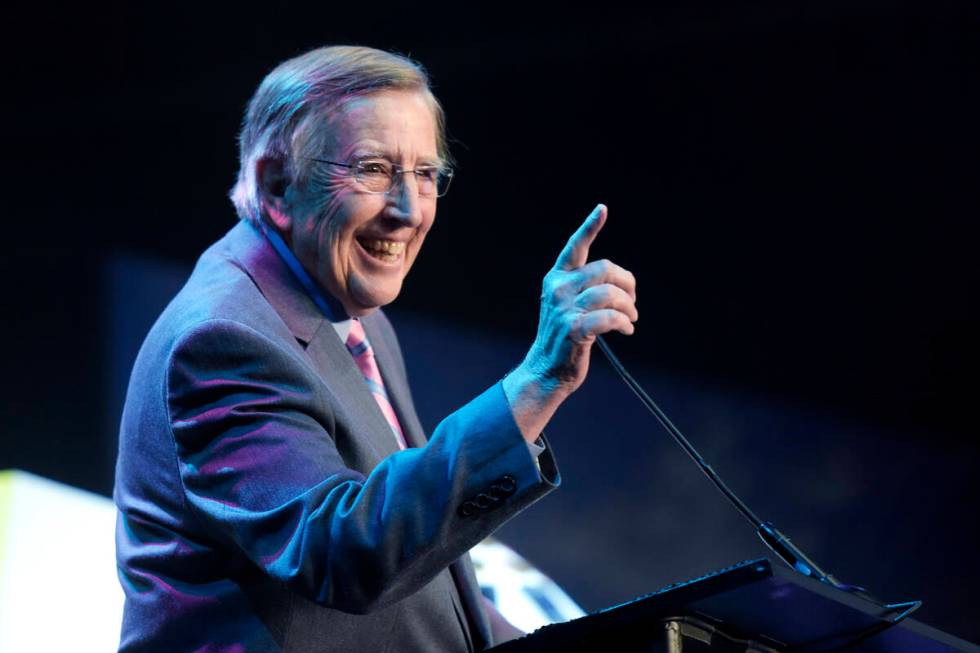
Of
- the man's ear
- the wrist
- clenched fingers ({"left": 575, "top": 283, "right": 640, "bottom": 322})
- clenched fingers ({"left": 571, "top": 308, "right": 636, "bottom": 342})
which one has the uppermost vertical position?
clenched fingers ({"left": 575, "top": 283, "right": 640, "bottom": 322})

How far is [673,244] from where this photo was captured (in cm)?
313

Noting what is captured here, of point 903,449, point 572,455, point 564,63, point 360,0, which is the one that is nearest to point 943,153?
point 903,449

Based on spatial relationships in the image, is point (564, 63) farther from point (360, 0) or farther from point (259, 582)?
point (259, 582)

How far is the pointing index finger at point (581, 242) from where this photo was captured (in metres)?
1.21

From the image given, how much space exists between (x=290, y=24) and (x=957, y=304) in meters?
1.98

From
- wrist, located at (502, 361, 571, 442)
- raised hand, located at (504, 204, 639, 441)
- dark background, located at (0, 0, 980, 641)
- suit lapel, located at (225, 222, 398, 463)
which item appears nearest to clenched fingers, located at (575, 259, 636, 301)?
raised hand, located at (504, 204, 639, 441)

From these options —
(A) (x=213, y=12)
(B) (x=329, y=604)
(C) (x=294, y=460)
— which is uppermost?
(A) (x=213, y=12)

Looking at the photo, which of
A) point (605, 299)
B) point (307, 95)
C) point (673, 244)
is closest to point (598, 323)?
point (605, 299)

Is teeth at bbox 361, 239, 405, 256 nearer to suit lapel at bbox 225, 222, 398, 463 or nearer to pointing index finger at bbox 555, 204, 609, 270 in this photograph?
suit lapel at bbox 225, 222, 398, 463

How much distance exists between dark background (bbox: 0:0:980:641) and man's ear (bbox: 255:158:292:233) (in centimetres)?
113

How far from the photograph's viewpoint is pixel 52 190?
2.62 metres

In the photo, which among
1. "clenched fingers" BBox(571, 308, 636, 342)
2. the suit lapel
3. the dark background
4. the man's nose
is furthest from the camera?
the dark background

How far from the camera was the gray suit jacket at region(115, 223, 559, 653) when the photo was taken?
1204 millimetres

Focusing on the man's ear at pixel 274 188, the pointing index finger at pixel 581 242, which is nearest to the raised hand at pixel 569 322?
the pointing index finger at pixel 581 242
